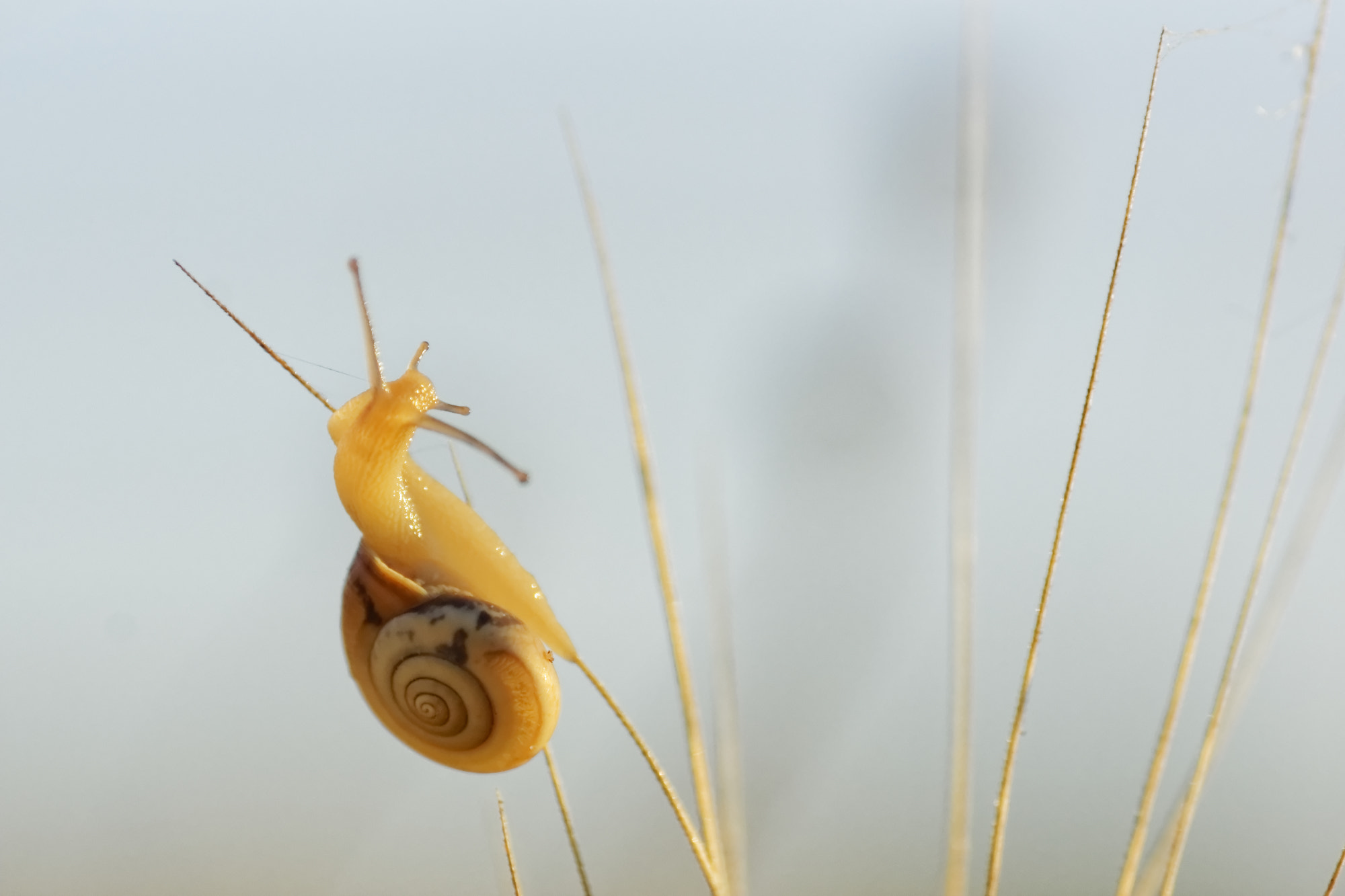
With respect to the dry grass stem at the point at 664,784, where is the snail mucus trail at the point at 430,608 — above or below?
above

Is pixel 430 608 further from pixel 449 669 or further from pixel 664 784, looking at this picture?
pixel 664 784

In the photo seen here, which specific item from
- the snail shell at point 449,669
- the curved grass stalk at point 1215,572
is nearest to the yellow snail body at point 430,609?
the snail shell at point 449,669

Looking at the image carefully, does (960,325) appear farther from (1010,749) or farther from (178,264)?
(178,264)

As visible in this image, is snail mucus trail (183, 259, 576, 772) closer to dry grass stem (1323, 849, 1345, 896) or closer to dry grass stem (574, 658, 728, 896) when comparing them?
dry grass stem (574, 658, 728, 896)

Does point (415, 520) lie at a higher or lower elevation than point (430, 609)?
higher

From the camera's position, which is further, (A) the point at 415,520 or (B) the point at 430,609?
(A) the point at 415,520

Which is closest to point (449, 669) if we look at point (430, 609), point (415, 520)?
point (430, 609)

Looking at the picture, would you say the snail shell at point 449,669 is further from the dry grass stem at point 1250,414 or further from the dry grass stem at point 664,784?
the dry grass stem at point 1250,414

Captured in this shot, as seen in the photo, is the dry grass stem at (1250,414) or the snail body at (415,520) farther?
the snail body at (415,520)

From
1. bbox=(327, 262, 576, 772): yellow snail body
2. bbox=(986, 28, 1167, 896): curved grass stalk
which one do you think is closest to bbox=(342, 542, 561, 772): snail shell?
bbox=(327, 262, 576, 772): yellow snail body
